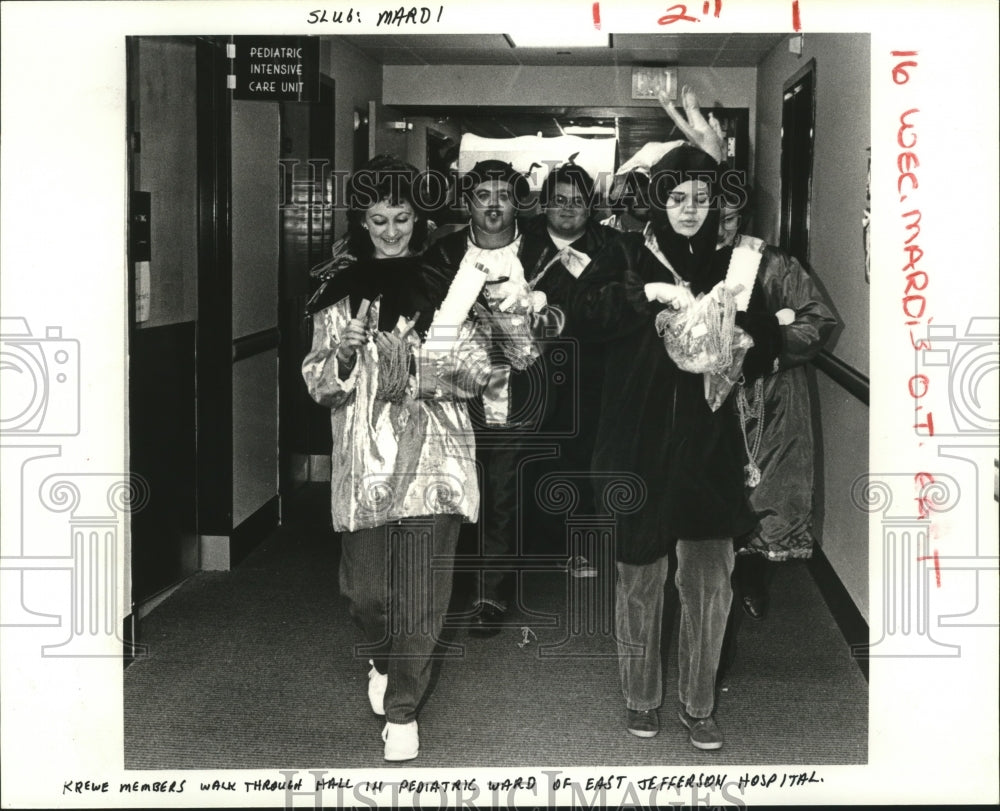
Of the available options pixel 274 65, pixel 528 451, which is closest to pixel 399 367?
pixel 274 65

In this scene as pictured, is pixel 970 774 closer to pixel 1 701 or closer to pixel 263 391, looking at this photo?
pixel 1 701

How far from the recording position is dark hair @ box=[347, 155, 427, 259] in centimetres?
307

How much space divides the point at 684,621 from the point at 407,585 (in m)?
0.70

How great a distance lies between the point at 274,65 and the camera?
3.15m

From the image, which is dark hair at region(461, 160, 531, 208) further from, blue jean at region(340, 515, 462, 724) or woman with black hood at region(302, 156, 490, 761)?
blue jean at region(340, 515, 462, 724)

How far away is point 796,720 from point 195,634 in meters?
1.88

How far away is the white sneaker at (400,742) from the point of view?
317cm

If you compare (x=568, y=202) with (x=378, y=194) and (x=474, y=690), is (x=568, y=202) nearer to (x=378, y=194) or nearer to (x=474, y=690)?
(x=378, y=194)

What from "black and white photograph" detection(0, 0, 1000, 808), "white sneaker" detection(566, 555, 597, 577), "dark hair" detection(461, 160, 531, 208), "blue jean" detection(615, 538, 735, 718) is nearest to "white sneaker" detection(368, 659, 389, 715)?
Answer: "black and white photograph" detection(0, 0, 1000, 808)

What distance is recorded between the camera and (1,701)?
9.07ft

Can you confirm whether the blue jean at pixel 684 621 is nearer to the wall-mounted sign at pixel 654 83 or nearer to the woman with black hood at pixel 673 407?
the woman with black hood at pixel 673 407

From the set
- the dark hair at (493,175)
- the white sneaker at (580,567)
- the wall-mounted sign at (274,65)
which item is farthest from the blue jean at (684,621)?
the wall-mounted sign at (274,65)

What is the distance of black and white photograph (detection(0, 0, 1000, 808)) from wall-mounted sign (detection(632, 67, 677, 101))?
0.61 m

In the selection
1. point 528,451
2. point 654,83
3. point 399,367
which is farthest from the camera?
point 654,83
